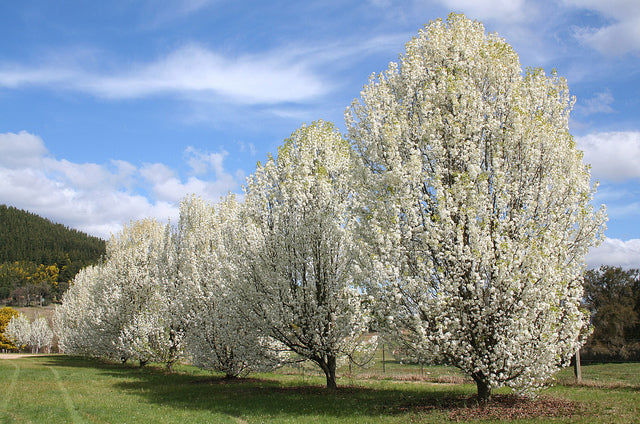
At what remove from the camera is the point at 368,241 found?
13742 millimetres

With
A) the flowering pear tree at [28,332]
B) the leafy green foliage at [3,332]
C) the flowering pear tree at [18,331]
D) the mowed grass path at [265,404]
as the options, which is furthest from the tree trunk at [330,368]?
the leafy green foliage at [3,332]

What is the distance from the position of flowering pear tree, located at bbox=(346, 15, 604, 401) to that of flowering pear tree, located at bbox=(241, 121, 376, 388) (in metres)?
2.34

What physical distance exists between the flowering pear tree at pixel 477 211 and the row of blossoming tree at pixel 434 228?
59mm

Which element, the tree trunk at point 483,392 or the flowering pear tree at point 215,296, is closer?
the tree trunk at point 483,392

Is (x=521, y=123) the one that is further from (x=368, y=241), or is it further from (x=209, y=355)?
(x=209, y=355)

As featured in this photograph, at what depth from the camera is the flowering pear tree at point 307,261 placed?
51.0ft

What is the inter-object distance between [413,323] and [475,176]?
455cm

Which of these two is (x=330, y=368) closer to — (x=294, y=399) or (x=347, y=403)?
(x=294, y=399)

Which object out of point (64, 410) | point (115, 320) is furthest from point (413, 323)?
point (115, 320)

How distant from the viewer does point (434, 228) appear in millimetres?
11234

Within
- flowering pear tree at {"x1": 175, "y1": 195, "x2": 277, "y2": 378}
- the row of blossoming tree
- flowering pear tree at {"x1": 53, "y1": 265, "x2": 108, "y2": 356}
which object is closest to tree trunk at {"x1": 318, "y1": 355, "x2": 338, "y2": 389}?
the row of blossoming tree

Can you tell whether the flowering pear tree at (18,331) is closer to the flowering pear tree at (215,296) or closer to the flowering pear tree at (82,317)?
the flowering pear tree at (82,317)

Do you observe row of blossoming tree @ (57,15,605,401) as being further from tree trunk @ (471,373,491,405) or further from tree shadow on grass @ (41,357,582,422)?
tree shadow on grass @ (41,357,582,422)

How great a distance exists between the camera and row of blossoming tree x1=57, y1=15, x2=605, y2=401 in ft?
36.1
